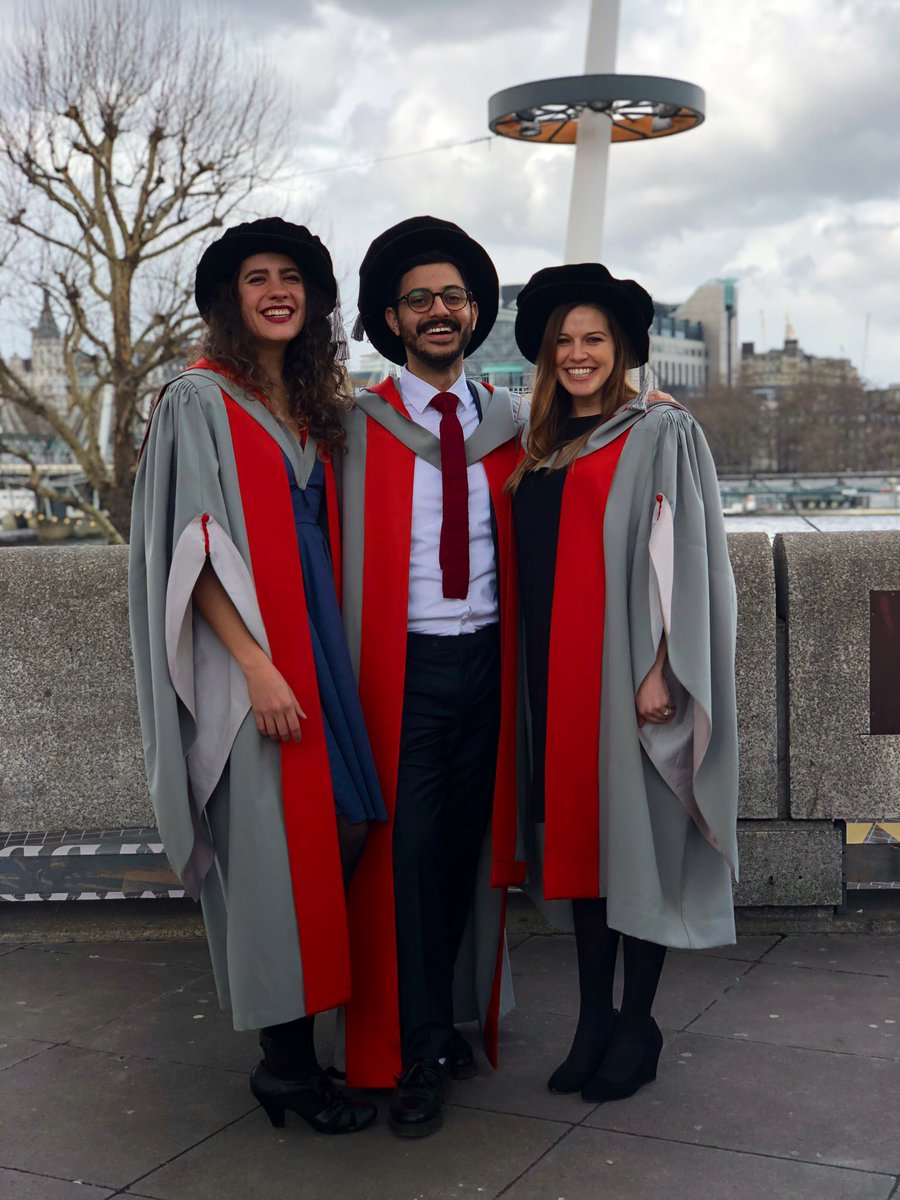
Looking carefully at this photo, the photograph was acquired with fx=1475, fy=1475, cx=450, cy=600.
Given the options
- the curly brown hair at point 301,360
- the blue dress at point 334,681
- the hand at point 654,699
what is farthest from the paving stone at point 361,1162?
the curly brown hair at point 301,360

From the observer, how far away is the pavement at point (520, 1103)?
3232 mm

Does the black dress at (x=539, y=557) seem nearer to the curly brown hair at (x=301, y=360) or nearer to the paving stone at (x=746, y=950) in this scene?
the curly brown hair at (x=301, y=360)

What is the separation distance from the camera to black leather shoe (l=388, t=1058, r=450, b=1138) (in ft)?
11.5

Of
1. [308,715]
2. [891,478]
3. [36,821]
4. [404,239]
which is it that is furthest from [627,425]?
[891,478]

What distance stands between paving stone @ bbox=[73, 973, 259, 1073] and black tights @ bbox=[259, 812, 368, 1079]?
1.26 feet

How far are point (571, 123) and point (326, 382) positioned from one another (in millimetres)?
25916

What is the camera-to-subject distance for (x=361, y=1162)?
3365mm

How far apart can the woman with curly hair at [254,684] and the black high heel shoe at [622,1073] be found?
0.56 m

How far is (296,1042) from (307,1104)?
0.15m

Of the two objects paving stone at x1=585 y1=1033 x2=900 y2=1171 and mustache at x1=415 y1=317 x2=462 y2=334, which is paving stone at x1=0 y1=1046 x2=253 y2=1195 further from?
mustache at x1=415 y1=317 x2=462 y2=334

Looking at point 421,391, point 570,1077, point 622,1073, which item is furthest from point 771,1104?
point 421,391

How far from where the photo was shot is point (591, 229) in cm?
3559

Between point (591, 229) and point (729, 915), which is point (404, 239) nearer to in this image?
point (729, 915)

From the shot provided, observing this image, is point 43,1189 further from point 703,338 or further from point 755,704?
point 703,338
